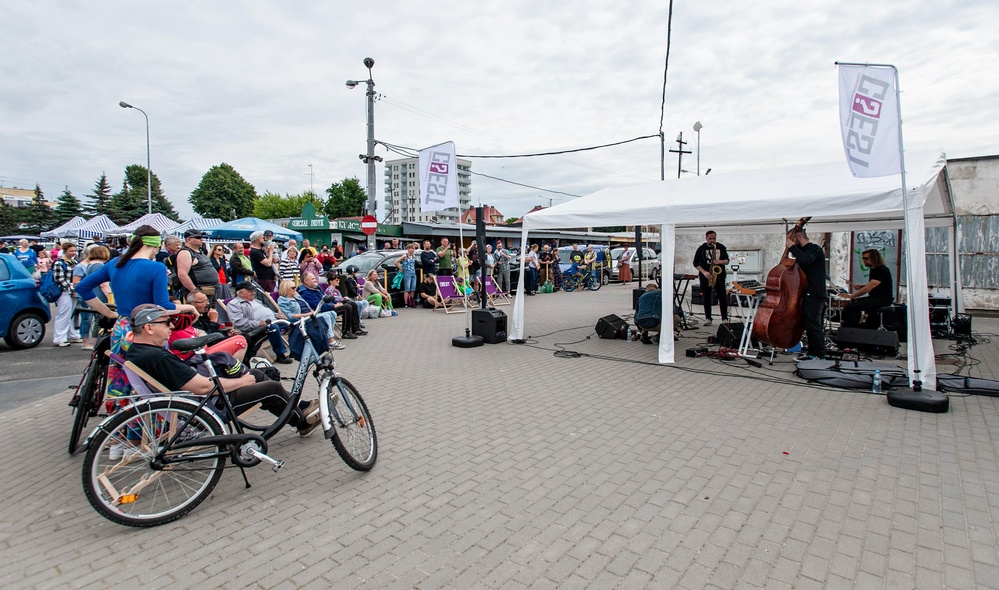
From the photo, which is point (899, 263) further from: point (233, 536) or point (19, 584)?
point (19, 584)

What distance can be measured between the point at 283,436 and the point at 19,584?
206cm

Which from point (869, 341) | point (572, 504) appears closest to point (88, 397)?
point (572, 504)

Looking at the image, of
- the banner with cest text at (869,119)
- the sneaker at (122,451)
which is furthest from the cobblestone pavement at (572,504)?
the banner with cest text at (869,119)

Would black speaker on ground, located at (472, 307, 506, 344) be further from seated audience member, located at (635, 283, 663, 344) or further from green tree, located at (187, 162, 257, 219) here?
green tree, located at (187, 162, 257, 219)

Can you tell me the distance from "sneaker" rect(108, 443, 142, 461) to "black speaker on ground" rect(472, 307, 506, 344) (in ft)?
21.0

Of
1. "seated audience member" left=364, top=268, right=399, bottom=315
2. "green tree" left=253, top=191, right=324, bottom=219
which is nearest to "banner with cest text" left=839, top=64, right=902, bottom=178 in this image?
"seated audience member" left=364, top=268, right=399, bottom=315

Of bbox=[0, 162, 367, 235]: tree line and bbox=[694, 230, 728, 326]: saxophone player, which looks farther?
bbox=[0, 162, 367, 235]: tree line

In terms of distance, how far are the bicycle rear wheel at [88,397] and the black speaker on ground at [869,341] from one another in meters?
9.00

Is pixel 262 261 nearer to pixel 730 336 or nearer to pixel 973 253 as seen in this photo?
pixel 730 336

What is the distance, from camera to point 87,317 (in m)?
8.79

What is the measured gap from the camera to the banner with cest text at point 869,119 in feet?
18.0

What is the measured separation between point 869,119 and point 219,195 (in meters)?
81.9

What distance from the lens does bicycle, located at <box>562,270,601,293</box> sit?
21.2 m

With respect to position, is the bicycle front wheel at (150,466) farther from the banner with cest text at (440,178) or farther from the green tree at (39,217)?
the green tree at (39,217)
